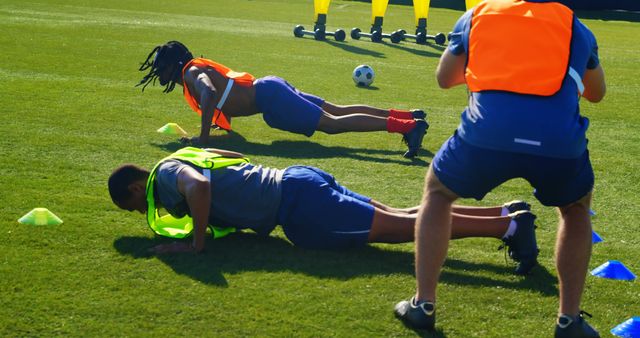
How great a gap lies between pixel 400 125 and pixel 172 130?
8.13ft

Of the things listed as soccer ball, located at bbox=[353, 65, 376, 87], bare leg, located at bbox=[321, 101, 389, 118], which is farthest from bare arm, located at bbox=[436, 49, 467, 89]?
soccer ball, located at bbox=[353, 65, 376, 87]

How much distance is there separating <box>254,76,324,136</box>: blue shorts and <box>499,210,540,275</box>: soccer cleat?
395 cm

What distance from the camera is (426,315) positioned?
14.8ft

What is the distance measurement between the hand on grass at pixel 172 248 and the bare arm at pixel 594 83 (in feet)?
8.54

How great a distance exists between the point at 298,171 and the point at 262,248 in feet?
1.85

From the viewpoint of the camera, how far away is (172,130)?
959cm

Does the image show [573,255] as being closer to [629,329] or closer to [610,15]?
[629,329]

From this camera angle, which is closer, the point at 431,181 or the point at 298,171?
the point at 431,181

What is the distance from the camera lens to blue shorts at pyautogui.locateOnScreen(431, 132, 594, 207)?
4.22 meters

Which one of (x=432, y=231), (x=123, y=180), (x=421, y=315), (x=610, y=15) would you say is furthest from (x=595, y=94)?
(x=610, y=15)

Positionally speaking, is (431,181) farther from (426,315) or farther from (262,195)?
(262,195)

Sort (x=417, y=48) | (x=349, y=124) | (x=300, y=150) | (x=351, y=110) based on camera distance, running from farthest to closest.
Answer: (x=417, y=48) < (x=351, y=110) < (x=349, y=124) < (x=300, y=150)

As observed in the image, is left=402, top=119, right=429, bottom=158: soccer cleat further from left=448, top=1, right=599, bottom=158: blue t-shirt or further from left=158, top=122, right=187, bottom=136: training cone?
left=448, top=1, right=599, bottom=158: blue t-shirt

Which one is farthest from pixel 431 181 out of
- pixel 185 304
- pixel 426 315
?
pixel 185 304
